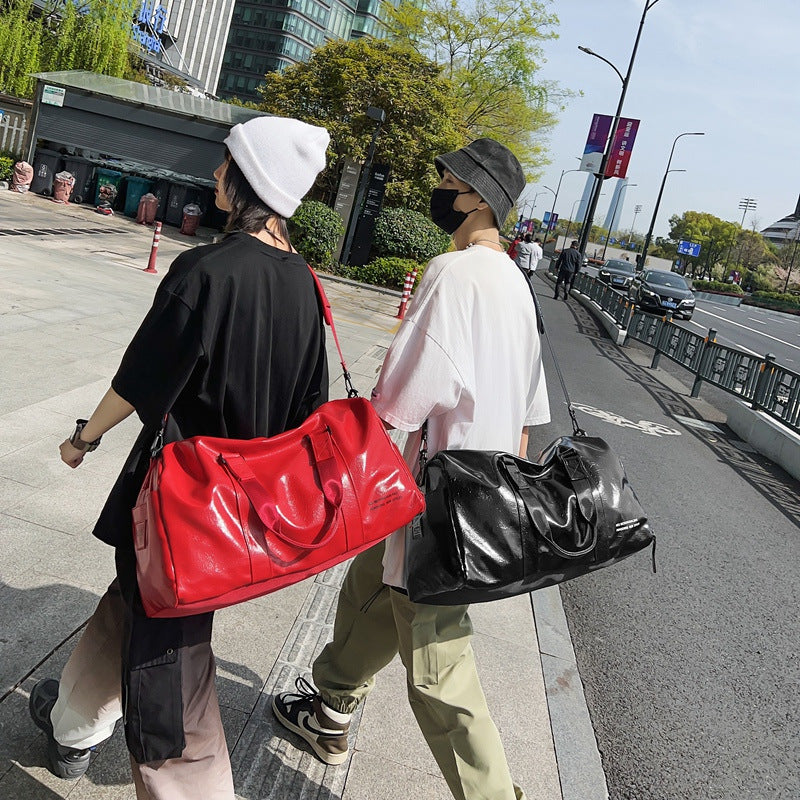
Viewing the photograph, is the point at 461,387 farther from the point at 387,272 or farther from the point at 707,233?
the point at 707,233

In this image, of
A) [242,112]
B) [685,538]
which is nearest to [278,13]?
[242,112]

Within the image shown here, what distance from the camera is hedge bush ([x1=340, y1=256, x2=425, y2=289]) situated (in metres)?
21.0

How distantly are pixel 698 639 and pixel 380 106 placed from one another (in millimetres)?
20220

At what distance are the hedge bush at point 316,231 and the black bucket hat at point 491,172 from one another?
18172 millimetres

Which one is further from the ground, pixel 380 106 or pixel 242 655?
pixel 380 106

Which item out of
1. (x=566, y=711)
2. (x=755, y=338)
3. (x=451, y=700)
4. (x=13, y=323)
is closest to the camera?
(x=451, y=700)

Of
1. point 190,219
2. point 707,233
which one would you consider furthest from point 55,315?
point 707,233

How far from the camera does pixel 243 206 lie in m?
2.10

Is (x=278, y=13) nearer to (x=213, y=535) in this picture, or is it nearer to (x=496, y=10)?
(x=496, y=10)

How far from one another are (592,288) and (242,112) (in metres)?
13.2

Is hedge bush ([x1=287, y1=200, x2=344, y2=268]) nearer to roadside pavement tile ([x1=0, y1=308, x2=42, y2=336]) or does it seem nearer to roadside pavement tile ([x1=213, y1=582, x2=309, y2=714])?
roadside pavement tile ([x1=0, y1=308, x2=42, y2=336])

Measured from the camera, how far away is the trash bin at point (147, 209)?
73.1ft

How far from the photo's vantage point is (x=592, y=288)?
29906 mm

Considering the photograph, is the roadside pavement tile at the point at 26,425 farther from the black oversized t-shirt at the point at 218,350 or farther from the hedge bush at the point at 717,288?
the hedge bush at the point at 717,288
